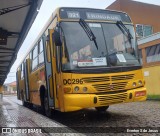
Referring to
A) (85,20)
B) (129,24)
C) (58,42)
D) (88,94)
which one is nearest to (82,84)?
(88,94)

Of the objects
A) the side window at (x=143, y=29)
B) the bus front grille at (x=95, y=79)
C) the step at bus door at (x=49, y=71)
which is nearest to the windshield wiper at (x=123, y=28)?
the bus front grille at (x=95, y=79)

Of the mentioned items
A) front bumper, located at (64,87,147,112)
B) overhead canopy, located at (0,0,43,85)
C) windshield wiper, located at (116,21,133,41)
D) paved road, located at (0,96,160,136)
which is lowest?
paved road, located at (0,96,160,136)

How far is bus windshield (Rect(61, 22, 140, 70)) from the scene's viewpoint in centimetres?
820

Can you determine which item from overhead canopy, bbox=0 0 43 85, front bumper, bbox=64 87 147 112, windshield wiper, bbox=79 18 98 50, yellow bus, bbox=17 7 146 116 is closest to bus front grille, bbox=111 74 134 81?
yellow bus, bbox=17 7 146 116

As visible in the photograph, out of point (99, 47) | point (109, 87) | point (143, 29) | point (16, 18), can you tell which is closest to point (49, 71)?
point (99, 47)

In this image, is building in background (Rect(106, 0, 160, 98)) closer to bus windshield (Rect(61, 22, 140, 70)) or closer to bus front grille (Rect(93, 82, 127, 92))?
bus windshield (Rect(61, 22, 140, 70))

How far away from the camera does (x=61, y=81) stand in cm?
827

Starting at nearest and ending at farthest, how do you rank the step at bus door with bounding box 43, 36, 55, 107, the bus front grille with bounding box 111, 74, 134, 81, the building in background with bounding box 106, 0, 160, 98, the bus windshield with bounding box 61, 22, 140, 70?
1. the bus windshield with bounding box 61, 22, 140, 70
2. the bus front grille with bounding box 111, 74, 134, 81
3. the step at bus door with bounding box 43, 36, 55, 107
4. the building in background with bounding box 106, 0, 160, 98

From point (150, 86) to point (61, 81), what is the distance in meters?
17.2

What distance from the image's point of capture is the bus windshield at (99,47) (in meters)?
8.20

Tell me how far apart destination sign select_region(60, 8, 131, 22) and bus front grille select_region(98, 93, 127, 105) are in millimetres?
2450

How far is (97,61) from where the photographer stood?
830cm

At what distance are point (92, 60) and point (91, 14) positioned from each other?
1618 millimetres

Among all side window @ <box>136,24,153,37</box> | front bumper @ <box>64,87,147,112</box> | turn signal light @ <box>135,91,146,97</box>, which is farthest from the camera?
side window @ <box>136,24,153,37</box>
